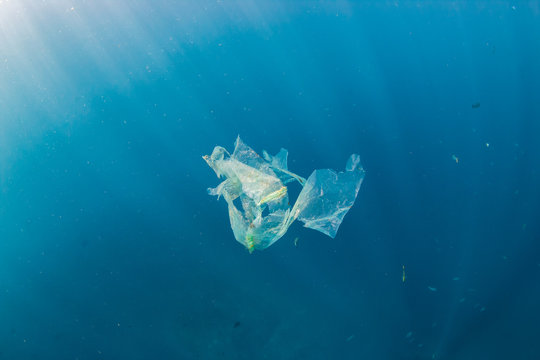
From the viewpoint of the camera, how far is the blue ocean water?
8.45 feet

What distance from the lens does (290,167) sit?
2639 mm

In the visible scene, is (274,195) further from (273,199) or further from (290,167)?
(290,167)

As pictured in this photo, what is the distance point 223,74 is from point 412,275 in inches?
87.4

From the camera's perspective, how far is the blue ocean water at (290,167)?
2.58m

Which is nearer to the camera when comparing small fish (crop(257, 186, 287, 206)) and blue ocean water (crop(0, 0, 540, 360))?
small fish (crop(257, 186, 287, 206))

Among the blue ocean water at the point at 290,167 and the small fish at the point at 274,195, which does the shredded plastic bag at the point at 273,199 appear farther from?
the blue ocean water at the point at 290,167

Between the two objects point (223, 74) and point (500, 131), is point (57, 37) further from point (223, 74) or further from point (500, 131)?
point (500, 131)

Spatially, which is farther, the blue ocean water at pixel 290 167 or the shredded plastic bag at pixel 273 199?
the blue ocean water at pixel 290 167

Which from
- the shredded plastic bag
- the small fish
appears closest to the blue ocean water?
the shredded plastic bag

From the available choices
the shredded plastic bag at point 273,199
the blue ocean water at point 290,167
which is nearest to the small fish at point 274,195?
the shredded plastic bag at point 273,199

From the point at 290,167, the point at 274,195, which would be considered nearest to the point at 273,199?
the point at 274,195

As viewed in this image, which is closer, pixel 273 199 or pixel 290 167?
pixel 273 199

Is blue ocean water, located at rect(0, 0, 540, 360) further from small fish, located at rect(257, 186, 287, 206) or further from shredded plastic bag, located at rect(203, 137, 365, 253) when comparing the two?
small fish, located at rect(257, 186, 287, 206)

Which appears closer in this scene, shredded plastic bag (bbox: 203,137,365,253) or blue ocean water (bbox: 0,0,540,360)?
shredded plastic bag (bbox: 203,137,365,253)
